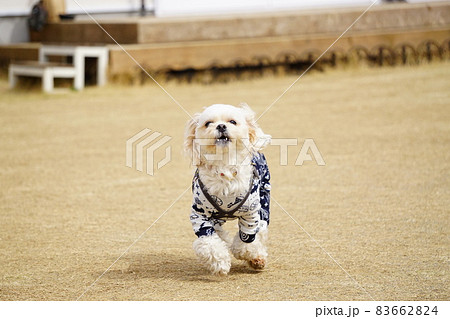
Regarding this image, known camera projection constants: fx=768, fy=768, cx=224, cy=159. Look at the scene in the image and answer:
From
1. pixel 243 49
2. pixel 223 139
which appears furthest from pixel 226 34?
pixel 223 139

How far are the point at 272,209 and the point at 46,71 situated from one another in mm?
9634

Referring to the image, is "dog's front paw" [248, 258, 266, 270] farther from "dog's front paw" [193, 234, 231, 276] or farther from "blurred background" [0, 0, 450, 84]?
"blurred background" [0, 0, 450, 84]

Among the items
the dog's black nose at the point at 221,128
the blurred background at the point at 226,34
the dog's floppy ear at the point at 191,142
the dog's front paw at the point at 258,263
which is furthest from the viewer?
the blurred background at the point at 226,34

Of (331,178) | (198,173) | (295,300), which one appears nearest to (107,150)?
(331,178)

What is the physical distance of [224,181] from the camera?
514 centimetres

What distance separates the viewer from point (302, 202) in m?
7.66

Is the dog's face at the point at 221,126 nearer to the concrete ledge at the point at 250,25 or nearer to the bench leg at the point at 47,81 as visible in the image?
the bench leg at the point at 47,81

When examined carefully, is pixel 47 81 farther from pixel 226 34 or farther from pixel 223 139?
pixel 223 139

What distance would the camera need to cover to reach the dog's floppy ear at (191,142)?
202 inches

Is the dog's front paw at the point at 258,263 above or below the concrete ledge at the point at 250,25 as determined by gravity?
below

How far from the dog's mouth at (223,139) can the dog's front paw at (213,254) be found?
67 centimetres

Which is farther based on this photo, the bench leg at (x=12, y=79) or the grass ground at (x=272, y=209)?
the bench leg at (x=12, y=79)

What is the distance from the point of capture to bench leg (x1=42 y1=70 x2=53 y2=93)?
52.0 ft

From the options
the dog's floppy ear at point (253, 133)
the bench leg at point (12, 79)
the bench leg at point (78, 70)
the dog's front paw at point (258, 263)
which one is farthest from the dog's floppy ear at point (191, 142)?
the bench leg at point (12, 79)
